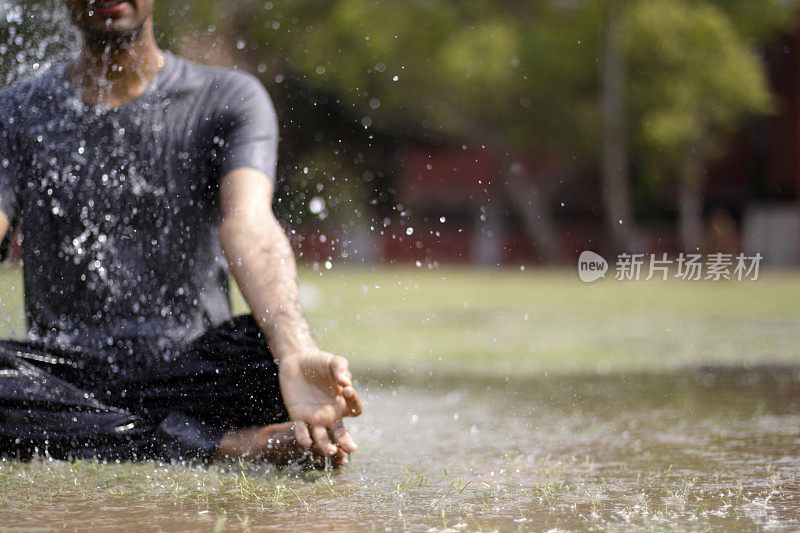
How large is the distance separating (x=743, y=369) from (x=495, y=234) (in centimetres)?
3050

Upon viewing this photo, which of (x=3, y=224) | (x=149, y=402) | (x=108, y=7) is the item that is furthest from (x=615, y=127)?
(x=149, y=402)

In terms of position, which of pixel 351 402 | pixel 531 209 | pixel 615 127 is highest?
pixel 615 127

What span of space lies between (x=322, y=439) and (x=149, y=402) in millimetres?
665

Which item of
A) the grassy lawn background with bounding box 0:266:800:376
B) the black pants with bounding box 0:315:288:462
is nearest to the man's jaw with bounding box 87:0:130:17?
the grassy lawn background with bounding box 0:266:800:376

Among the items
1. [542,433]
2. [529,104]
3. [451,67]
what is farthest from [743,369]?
[529,104]

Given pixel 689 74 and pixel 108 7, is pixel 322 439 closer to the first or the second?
pixel 108 7

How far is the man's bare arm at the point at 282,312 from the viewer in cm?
293

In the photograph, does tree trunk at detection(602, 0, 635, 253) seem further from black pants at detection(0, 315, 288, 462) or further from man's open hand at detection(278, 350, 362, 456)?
man's open hand at detection(278, 350, 362, 456)

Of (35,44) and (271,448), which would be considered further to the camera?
(35,44)

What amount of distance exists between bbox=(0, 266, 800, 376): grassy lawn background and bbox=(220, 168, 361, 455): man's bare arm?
862 millimetres

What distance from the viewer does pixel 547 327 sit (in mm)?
10359

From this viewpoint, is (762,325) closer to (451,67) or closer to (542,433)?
(542,433)

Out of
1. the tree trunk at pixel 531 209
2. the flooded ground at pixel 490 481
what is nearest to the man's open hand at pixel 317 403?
the flooded ground at pixel 490 481

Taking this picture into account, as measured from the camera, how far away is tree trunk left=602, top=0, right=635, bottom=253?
94.9 feet
